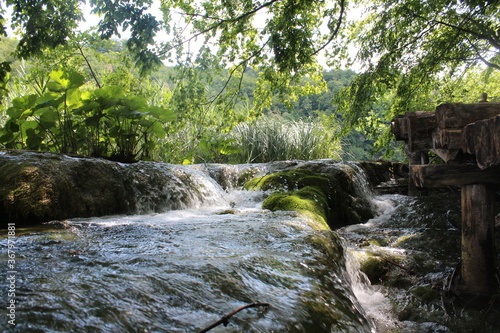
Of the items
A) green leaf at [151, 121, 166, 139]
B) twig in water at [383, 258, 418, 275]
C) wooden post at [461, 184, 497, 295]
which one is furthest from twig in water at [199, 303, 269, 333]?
green leaf at [151, 121, 166, 139]

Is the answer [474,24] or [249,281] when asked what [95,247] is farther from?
[474,24]

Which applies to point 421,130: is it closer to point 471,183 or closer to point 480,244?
point 471,183

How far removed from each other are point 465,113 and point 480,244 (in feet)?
3.83

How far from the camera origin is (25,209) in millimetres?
3100

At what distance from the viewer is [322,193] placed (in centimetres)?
519

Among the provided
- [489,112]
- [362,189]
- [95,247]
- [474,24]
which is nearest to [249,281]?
[95,247]

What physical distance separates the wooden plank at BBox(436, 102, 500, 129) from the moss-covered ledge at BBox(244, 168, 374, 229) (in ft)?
7.28

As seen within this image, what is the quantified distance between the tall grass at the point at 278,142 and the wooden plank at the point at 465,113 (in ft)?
22.6

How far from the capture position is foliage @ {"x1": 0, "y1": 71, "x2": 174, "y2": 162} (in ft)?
14.1

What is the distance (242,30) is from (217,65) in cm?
91

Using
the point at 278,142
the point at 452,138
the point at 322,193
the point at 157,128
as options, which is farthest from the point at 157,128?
the point at 278,142

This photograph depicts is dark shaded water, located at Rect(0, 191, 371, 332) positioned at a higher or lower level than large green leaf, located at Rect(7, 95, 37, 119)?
lower

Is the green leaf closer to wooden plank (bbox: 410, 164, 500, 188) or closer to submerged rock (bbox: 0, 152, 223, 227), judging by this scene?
submerged rock (bbox: 0, 152, 223, 227)

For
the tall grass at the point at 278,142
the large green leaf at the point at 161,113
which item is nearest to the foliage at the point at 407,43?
the tall grass at the point at 278,142
